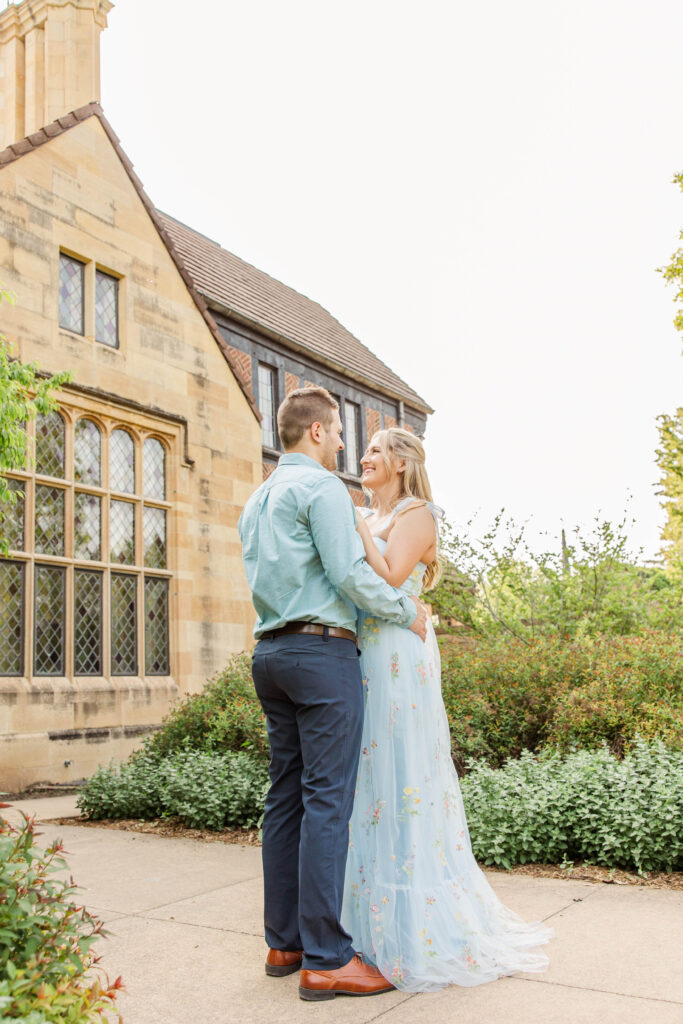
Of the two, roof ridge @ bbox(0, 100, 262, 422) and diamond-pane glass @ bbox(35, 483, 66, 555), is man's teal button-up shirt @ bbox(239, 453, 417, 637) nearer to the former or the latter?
diamond-pane glass @ bbox(35, 483, 66, 555)

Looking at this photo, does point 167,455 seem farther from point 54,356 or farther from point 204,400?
point 54,356

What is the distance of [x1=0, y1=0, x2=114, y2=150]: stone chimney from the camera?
1277 cm

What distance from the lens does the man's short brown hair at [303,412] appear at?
3.33 m

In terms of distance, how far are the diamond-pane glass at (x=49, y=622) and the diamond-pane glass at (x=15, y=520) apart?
0.39m

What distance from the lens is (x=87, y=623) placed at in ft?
34.4

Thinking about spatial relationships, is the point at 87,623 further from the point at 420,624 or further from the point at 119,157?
the point at 420,624

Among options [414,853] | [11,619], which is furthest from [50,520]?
[414,853]

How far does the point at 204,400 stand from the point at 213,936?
9.53 m

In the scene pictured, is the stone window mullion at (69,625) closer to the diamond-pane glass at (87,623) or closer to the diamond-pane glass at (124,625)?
the diamond-pane glass at (87,623)

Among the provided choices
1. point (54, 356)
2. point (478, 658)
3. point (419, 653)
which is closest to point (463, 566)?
point (478, 658)

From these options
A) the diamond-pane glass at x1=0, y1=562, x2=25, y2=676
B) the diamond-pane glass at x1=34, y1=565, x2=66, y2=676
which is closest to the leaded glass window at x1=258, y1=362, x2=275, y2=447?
the diamond-pane glass at x1=34, y1=565, x2=66, y2=676

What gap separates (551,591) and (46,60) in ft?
35.1

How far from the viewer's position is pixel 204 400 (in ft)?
41.0

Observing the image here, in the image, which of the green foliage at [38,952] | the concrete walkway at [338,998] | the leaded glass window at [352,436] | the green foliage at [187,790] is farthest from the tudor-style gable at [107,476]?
the green foliage at [38,952]
